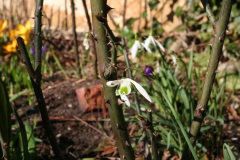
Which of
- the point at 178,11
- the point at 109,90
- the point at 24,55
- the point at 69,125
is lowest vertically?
the point at 69,125

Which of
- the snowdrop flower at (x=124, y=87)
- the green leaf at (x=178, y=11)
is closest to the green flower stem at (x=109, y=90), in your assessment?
the snowdrop flower at (x=124, y=87)

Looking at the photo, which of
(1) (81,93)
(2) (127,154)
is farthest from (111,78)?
(1) (81,93)

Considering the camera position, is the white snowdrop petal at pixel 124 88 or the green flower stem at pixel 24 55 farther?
the green flower stem at pixel 24 55

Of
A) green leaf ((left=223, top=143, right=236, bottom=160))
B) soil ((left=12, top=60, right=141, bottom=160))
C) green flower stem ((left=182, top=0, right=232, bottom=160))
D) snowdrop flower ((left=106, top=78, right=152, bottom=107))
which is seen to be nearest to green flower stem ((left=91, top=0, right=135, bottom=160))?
snowdrop flower ((left=106, top=78, right=152, bottom=107))

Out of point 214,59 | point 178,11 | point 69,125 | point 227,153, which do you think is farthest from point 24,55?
point 178,11

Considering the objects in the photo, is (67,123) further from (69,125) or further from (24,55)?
(24,55)

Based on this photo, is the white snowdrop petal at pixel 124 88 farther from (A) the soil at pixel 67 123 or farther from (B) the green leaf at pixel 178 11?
(B) the green leaf at pixel 178 11

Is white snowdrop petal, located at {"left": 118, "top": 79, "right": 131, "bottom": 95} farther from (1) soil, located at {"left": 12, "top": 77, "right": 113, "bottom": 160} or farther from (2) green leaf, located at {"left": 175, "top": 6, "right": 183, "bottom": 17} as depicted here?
(2) green leaf, located at {"left": 175, "top": 6, "right": 183, "bottom": 17}

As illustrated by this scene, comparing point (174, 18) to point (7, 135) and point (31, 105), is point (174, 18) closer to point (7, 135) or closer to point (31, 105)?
point (31, 105)
